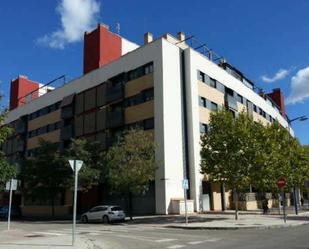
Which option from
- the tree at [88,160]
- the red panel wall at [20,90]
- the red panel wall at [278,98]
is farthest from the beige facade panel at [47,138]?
the red panel wall at [278,98]

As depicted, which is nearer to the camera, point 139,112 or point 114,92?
point 139,112

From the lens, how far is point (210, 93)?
47438mm

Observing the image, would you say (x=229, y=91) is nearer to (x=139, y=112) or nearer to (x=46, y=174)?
(x=139, y=112)

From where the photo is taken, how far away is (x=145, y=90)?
142 feet

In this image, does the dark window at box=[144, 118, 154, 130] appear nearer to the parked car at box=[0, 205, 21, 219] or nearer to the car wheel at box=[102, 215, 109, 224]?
the car wheel at box=[102, 215, 109, 224]

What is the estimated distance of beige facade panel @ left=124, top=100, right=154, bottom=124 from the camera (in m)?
42.1

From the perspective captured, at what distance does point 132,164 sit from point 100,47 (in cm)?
2282

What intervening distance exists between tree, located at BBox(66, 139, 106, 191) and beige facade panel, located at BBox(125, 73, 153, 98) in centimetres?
637

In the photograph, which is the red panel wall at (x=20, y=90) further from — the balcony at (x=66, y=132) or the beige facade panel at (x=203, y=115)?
the beige facade panel at (x=203, y=115)

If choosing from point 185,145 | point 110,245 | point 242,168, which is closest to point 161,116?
point 185,145

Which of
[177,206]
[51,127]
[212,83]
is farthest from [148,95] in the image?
[51,127]

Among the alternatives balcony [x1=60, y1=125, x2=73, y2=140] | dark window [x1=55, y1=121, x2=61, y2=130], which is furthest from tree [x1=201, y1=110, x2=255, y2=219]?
dark window [x1=55, y1=121, x2=61, y2=130]

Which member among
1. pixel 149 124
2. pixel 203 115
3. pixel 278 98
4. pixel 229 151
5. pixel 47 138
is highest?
pixel 278 98

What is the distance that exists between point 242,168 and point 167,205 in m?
9.20
